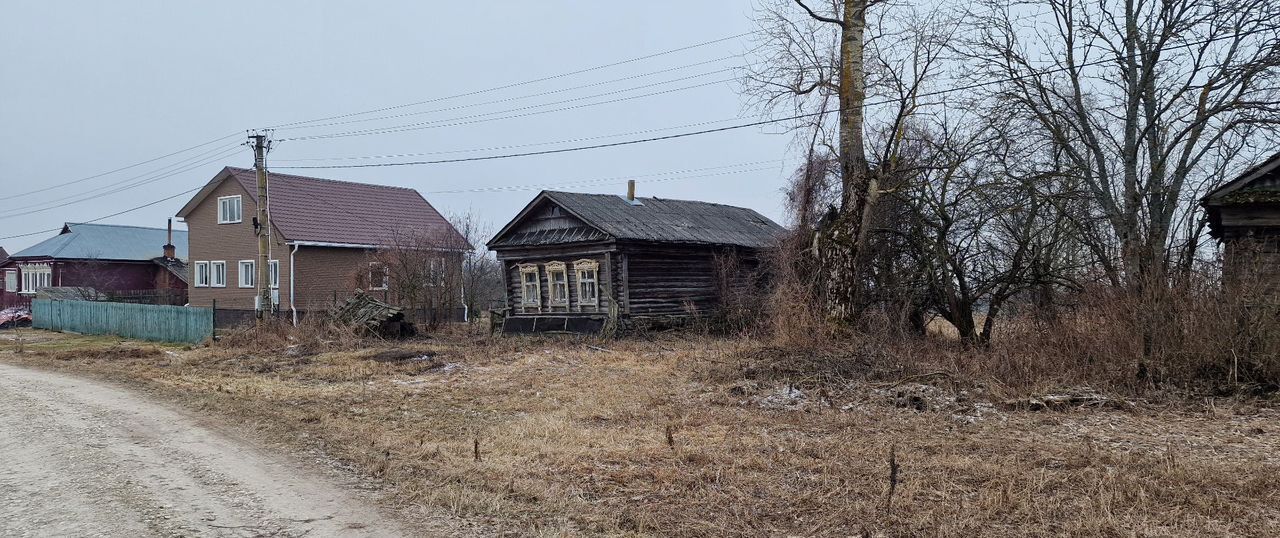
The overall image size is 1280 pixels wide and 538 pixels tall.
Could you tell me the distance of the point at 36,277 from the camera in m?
48.5

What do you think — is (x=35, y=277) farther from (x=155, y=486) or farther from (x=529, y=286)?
(x=155, y=486)

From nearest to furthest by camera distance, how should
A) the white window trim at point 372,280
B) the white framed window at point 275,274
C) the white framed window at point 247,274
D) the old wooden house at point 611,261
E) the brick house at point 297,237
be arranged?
1. the old wooden house at point 611,261
2. the white window trim at point 372,280
3. the brick house at point 297,237
4. the white framed window at point 275,274
5. the white framed window at point 247,274

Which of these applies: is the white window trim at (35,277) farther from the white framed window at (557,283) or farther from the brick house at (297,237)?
the white framed window at (557,283)

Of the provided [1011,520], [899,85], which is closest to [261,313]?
[899,85]

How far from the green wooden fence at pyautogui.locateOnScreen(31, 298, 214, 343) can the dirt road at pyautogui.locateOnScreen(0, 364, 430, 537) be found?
14500 millimetres

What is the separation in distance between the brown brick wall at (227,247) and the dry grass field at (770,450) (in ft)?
65.6

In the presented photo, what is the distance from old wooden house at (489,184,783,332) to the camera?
24.8 metres

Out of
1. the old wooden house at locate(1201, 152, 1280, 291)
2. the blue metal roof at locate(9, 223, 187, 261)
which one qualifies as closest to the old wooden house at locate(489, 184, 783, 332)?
the old wooden house at locate(1201, 152, 1280, 291)

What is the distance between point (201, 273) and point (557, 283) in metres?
21.0

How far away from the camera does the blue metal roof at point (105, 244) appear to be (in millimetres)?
47406

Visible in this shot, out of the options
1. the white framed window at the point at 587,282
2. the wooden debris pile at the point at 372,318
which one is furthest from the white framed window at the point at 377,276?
the white framed window at the point at 587,282

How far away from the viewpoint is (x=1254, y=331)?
32.3ft

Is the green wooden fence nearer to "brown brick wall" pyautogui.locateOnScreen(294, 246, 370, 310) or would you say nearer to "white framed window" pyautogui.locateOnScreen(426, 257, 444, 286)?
"brown brick wall" pyautogui.locateOnScreen(294, 246, 370, 310)

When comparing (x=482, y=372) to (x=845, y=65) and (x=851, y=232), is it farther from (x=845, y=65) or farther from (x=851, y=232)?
(x=845, y=65)
